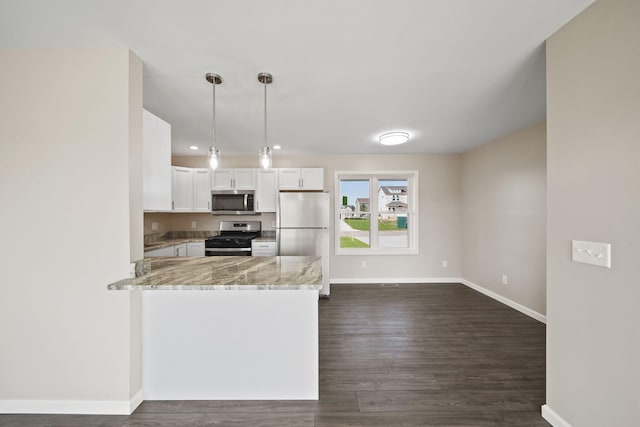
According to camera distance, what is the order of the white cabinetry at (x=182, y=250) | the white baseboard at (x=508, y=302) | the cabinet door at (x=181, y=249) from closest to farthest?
the white baseboard at (x=508, y=302) → the white cabinetry at (x=182, y=250) → the cabinet door at (x=181, y=249)

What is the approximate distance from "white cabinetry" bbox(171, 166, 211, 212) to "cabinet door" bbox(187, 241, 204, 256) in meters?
0.61

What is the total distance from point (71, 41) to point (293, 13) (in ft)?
4.78

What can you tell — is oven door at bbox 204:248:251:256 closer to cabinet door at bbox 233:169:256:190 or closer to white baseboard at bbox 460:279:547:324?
cabinet door at bbox 233:169:256:190

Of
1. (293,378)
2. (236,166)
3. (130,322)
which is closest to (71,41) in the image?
(130,322)

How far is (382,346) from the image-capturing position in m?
2.46

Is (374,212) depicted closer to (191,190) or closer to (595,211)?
(191,190)

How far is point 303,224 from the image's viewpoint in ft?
13.2

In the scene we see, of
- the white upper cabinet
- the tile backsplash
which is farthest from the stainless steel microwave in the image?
the white upper cabinet

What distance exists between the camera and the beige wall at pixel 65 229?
1.62 m

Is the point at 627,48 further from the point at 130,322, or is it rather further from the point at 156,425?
the point at 156,425

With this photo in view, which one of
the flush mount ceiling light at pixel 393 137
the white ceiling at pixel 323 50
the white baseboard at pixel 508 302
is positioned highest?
the white ceiling at pixel 323 50

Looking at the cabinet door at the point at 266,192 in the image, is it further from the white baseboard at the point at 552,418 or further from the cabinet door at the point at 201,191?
the white baseboard at the point at 552,418

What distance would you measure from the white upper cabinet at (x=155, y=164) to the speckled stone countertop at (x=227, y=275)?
0.52m

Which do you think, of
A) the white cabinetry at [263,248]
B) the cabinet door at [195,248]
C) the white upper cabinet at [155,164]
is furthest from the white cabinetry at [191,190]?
the white upper cabinet at [155,164]
